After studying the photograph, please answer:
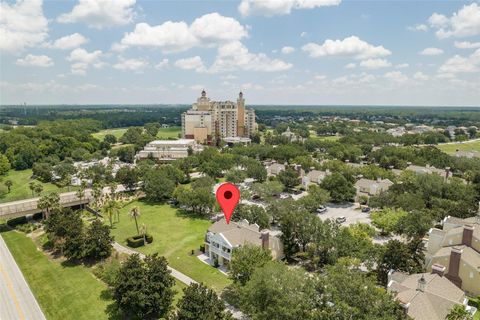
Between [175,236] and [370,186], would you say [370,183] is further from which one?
[175,236]

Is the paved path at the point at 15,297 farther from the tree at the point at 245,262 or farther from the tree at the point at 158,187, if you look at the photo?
the tree at the point at 158,187

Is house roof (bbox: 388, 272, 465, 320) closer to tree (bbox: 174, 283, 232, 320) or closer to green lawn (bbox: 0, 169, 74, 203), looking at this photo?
tree (bbox: 174, 283, 232, 320)

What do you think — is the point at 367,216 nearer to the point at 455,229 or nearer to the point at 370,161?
the point at 455,229

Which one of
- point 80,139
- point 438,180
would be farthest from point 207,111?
point 438,180

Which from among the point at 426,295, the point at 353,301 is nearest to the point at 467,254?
the point at 426,295

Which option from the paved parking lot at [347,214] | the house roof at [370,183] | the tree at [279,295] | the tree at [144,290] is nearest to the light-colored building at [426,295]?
the tree at [279,295]

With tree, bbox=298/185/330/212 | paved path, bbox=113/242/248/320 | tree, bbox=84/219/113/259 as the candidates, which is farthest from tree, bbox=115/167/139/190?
tree, bbox=298/185/330/212
